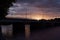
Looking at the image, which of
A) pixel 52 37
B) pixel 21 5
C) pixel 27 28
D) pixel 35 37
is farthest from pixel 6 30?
pixel 21 5

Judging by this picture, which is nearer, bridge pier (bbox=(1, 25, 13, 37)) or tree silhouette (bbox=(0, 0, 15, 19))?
bridge pier (bbox=(1, 25, 13, 37))

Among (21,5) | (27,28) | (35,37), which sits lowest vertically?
(35,37)

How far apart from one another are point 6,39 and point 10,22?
472 millimetres

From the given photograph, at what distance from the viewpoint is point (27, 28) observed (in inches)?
142

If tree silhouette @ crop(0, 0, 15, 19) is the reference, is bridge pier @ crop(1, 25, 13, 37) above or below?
below

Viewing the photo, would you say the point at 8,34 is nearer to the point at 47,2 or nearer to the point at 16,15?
the point at 16,15

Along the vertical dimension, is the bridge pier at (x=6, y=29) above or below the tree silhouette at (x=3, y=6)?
below

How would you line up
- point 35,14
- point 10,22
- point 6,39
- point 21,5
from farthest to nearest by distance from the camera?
point 21,5 < point 35,14 < point 6,39 < point 10,22

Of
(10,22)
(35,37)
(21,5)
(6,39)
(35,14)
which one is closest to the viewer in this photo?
(10,22)

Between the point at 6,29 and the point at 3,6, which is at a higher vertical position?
the point at 3,6

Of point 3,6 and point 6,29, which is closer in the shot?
point 6,29

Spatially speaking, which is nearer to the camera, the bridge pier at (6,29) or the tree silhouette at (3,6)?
the bridge pier at (6,29)

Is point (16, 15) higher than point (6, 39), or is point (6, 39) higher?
point (16, 15)

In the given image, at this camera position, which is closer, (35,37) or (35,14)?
(35,37)
